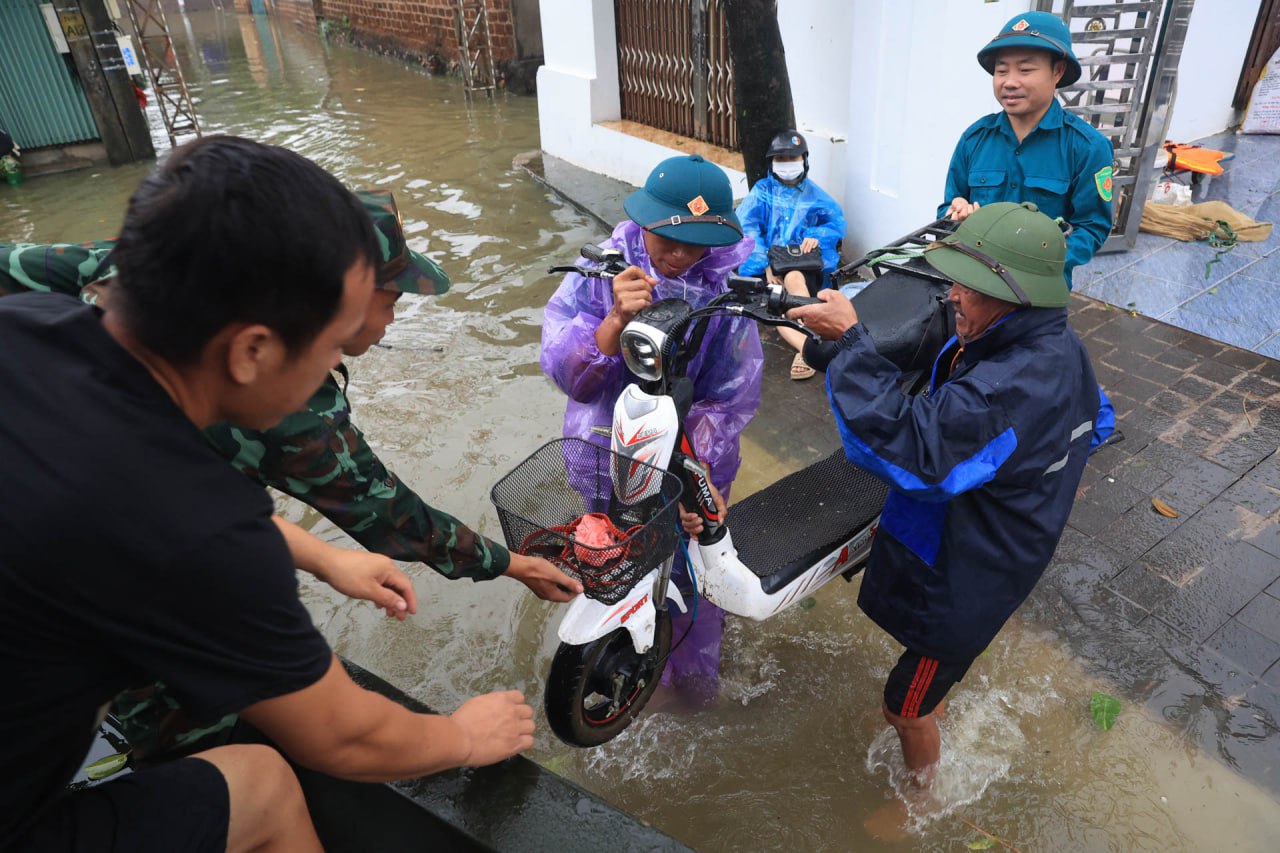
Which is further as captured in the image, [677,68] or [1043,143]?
[677,68]

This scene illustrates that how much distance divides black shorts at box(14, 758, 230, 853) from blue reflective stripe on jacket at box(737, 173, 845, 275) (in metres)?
4.40

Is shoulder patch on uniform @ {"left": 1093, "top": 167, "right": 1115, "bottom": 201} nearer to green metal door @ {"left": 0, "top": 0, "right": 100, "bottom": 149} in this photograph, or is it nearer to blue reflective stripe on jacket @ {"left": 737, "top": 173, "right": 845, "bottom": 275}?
Result: blue reflective stripe on jacket @ {"left": 737, "top": 173, "right": 845, "bottom": 275}

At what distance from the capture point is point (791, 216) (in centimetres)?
531

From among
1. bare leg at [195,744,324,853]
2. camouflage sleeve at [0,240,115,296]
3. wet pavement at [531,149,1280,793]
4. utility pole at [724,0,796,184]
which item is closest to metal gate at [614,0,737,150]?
utility pole at [724,0,796,184]

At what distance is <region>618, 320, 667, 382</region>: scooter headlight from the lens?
2.21 metres

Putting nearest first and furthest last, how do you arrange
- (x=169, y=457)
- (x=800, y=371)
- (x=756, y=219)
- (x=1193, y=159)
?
(x=169, y=457)
(x=800, y=371)
(x=756, y=219)
(x=1193, y=159)

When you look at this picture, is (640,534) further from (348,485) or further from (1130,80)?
(1130,80)

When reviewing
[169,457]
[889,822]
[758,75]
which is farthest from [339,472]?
[758,75]

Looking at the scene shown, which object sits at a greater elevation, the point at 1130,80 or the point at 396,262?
the point at 396,262

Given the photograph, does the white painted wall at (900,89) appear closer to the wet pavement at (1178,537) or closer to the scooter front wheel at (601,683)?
the wet pavement at (1178,537)

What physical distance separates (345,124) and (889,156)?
394 inches

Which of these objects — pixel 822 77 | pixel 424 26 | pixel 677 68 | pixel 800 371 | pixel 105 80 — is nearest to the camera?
pixel 800 371

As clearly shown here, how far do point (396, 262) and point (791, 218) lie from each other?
3.88 meters

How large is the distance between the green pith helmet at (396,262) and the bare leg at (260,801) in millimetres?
1016
